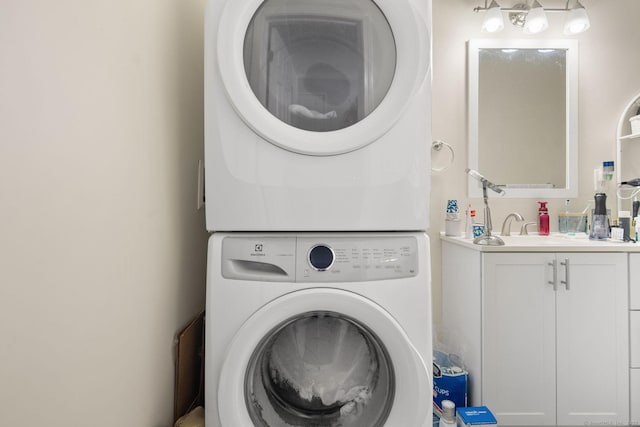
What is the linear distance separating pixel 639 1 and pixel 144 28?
2.59m

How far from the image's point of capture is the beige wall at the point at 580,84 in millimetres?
2094

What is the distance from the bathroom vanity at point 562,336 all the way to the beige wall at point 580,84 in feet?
1.89

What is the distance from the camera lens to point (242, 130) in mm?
1062

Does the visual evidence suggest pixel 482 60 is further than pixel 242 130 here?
Yes

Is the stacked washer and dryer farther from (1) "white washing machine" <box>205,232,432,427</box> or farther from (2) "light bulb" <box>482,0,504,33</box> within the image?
(2) "light bulb" <box>482,0,504,33</box>

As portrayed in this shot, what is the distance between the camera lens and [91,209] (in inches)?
31.4

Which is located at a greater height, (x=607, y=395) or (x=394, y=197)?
(x=394, y=197)

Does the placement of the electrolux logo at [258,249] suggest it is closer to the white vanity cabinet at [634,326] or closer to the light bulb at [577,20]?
the white vanity cabinet at [634,326]

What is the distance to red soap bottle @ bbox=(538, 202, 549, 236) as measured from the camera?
80.5 inches

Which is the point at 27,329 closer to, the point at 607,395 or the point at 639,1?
the point at 607,395

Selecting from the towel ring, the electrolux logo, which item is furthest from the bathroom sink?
the electrolux logo

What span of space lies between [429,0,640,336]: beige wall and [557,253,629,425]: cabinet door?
0.59 metres

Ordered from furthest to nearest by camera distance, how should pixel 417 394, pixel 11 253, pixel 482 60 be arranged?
pixel 482 60 → pixel 417 394 → pixel 11 253

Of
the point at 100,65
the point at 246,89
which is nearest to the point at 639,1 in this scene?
the point at 246,89
